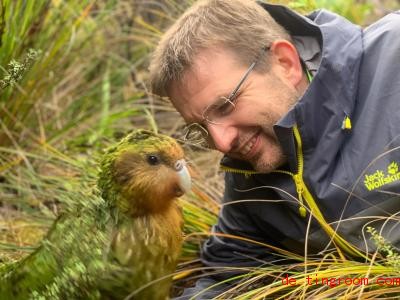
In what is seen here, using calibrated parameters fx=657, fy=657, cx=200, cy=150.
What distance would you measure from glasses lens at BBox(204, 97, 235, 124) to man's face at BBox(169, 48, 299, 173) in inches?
0.6

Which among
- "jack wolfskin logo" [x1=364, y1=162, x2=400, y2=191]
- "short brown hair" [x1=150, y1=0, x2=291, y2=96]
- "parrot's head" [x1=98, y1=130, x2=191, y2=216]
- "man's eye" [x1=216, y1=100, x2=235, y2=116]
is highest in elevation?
"short brown hair" [x1=150, y1=0, x2=291, y2=96]

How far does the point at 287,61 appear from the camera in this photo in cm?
286

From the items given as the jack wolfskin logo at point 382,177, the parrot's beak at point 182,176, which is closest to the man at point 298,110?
the jack wolfskin logo at point 382,177

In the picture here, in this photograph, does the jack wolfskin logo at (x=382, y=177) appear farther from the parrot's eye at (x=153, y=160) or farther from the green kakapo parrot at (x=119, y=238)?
the parrot's eye at (x=153, y=160)

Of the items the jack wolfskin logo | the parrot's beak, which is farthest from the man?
the parrot's beak

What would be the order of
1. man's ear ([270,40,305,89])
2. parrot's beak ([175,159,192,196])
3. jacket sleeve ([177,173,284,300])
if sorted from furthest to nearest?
jacket sleeve ([177,173,284,300]) → man's ear ([270,40,305,89]) → parrot's beak ([175,159,192,196])

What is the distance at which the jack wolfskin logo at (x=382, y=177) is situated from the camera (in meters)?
2.52

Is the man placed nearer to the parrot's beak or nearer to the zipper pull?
the zipper pull

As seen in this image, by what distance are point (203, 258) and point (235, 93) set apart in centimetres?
91

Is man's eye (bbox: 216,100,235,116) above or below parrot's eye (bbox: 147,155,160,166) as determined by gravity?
below

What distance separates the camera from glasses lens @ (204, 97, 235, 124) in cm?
275

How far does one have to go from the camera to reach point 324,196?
267 centimetres

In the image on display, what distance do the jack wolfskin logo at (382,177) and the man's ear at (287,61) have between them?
1.75 feet

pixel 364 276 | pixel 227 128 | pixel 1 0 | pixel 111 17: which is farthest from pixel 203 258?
pixel 111 17
